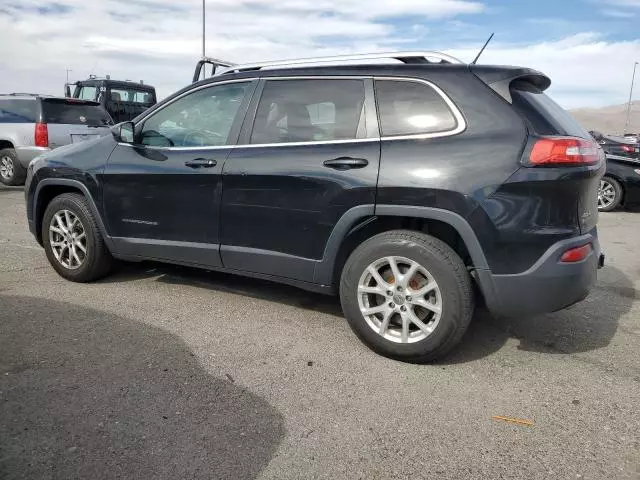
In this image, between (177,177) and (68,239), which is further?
(68,239)

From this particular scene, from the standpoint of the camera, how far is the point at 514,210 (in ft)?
10.3

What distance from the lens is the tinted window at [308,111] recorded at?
3693 millimetres

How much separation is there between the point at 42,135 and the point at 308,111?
333 inches

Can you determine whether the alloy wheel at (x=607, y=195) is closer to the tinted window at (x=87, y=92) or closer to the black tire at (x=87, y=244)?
the black tire at (x=87, y=244)

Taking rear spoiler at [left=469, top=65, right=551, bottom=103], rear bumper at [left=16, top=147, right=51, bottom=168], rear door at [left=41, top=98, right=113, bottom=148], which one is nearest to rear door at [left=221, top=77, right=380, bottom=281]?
rear spoiler at [left=469, top=65, right=551, bottom=103]

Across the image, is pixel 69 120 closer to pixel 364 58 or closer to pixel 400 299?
pixel 364 58

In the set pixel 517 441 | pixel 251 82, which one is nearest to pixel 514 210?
pixel 517 441

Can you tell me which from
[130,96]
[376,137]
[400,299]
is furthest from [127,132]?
[130,96]

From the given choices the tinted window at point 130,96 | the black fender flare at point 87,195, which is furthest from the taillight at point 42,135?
the black fender flare at point 87,195

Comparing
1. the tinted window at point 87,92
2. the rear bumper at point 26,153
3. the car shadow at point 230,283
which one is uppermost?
the tinted window at point 87,92

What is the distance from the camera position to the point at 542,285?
126 inches

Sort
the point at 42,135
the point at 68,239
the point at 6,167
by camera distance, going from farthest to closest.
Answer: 1. the point at 6,167
2. the point at 42,135
3. the point at 68,239

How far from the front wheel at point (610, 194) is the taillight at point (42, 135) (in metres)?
10.3

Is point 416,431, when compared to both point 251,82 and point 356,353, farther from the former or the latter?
A: point 251,82
